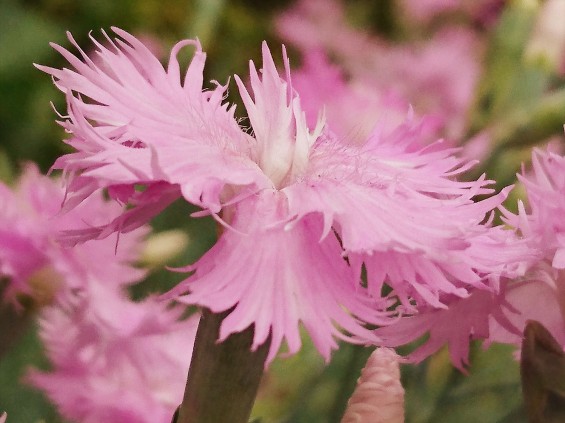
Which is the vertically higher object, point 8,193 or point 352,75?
point 352,75

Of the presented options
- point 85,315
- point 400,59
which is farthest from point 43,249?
point 400,59

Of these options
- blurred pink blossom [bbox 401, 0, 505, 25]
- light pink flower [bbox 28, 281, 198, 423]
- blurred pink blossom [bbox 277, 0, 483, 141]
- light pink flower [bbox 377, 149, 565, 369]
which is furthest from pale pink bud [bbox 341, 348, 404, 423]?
blurred pink blossom [bbox 401, 0, 505, 25]

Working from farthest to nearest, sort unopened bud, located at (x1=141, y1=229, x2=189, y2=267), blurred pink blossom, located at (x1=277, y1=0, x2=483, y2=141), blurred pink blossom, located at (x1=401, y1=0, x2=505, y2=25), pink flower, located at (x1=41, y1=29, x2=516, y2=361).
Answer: blurred pink blossom, located at (x1=401, y1=0, x2=505, y2=25), blurred pink blossom, located at (x1=277, y1=0, x2=483, y2=141), unopened bud, located at (x1=141, y1=229, x2=189, y2=267), pink flower, located at (x1=41, y1=29, x2=516, y2=361)

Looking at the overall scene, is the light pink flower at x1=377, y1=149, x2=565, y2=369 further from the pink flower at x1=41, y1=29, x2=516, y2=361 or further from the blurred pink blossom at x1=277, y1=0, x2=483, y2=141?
the blurred pink blossom at x1=277, y1=0, x2=483, y2=141

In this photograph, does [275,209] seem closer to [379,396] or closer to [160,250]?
[379,396]

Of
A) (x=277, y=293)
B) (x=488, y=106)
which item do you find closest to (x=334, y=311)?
(x=277, y=293)

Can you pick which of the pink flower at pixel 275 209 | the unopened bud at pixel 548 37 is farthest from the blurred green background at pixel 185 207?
the pink flower at pixel 275 209

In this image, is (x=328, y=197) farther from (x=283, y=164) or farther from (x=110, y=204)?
(x=110, y=204)
